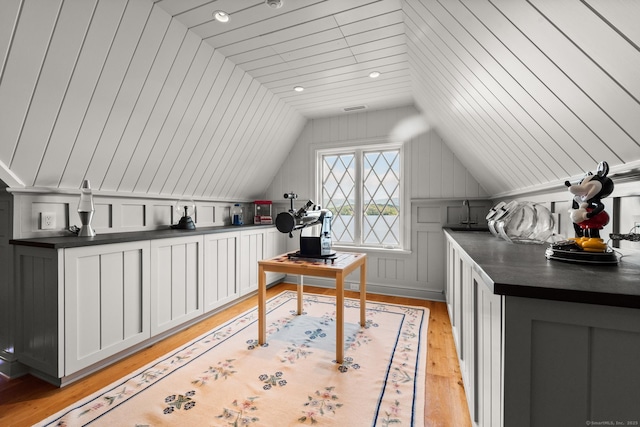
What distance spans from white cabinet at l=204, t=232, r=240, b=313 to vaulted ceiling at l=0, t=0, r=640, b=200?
734 mm

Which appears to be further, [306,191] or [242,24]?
[306,191]

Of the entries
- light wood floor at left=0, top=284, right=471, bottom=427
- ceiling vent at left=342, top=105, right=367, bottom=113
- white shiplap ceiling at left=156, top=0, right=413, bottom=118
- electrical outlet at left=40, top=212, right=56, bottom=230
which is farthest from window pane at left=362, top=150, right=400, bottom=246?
electrical outlet at left=40, top=212, right=56, bottom=230

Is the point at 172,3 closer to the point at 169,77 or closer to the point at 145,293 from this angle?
the point at 169,77

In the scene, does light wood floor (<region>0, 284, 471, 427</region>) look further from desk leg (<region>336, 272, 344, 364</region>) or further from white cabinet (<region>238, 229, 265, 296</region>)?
white cabinet (<region>238, 229, 265, 296</region>)

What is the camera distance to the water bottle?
12.7 feet

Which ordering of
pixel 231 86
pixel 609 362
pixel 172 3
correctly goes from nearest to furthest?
pixel 609 362 → pixel 172 3 → pixel 231 86

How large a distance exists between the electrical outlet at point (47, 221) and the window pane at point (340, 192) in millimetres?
2913

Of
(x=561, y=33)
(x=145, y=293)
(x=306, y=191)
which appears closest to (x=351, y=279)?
(x=306, y=191)

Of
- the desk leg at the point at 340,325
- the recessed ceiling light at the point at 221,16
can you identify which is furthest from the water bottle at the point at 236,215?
the recessed ceiling light at the point at 221,16

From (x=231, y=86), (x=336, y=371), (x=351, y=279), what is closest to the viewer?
(x=336, y=371)

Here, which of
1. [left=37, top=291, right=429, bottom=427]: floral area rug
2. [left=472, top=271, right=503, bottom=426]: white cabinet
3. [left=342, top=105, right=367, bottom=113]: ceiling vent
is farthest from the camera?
[left=342, top=105, right=367, bottom=113]: ceiling vent

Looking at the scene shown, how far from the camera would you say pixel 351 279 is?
12.5 feet

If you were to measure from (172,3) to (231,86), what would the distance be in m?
0.90

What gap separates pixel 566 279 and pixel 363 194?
3.16 m
